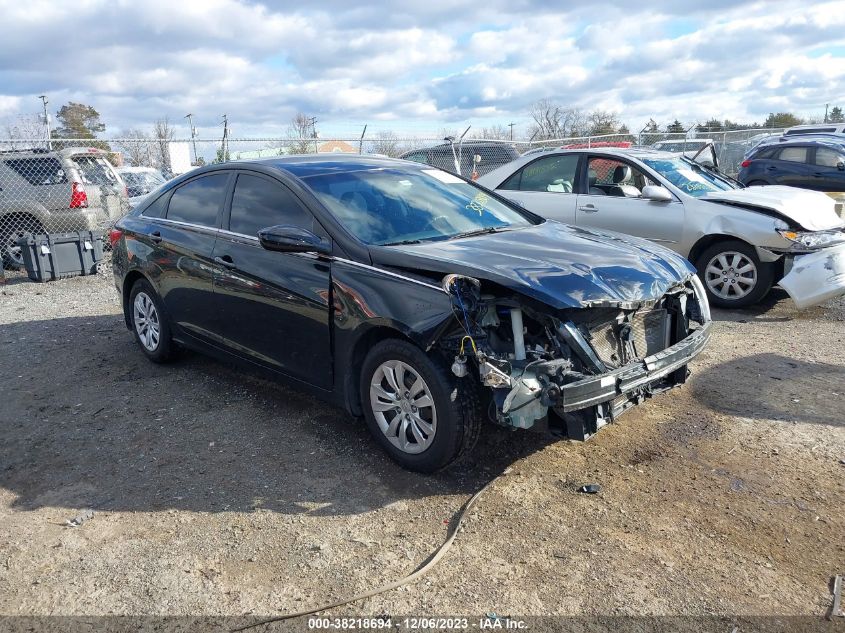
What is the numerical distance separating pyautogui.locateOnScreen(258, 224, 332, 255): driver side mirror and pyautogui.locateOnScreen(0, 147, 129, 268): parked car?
7.69 metres

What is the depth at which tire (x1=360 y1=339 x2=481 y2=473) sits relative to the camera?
345 centimetres

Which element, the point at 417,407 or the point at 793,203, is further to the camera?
the point at 793,203

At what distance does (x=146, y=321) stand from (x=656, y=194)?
5.42 m

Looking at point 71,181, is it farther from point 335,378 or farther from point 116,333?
point 335,378

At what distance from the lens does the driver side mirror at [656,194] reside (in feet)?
24.4

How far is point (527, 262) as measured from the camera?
145 inches

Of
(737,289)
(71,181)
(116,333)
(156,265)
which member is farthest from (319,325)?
(71,181)

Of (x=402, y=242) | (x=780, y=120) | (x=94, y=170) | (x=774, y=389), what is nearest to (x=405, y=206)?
(x=402, y=242)

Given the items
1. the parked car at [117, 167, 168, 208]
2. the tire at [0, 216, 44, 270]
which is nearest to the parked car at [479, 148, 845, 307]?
the tire at [0, 216, 44, 270]

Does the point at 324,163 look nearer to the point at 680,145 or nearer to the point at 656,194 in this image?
the point at 656,194

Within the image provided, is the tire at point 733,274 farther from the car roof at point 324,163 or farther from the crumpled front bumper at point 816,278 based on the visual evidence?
the car roof at point 324,163

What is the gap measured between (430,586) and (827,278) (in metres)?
5.55

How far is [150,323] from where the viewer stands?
579 cm

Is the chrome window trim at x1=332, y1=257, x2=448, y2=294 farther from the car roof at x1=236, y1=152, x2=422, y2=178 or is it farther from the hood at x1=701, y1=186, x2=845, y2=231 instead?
the hood at x1=701, y1=186, x2=845, y2=231
